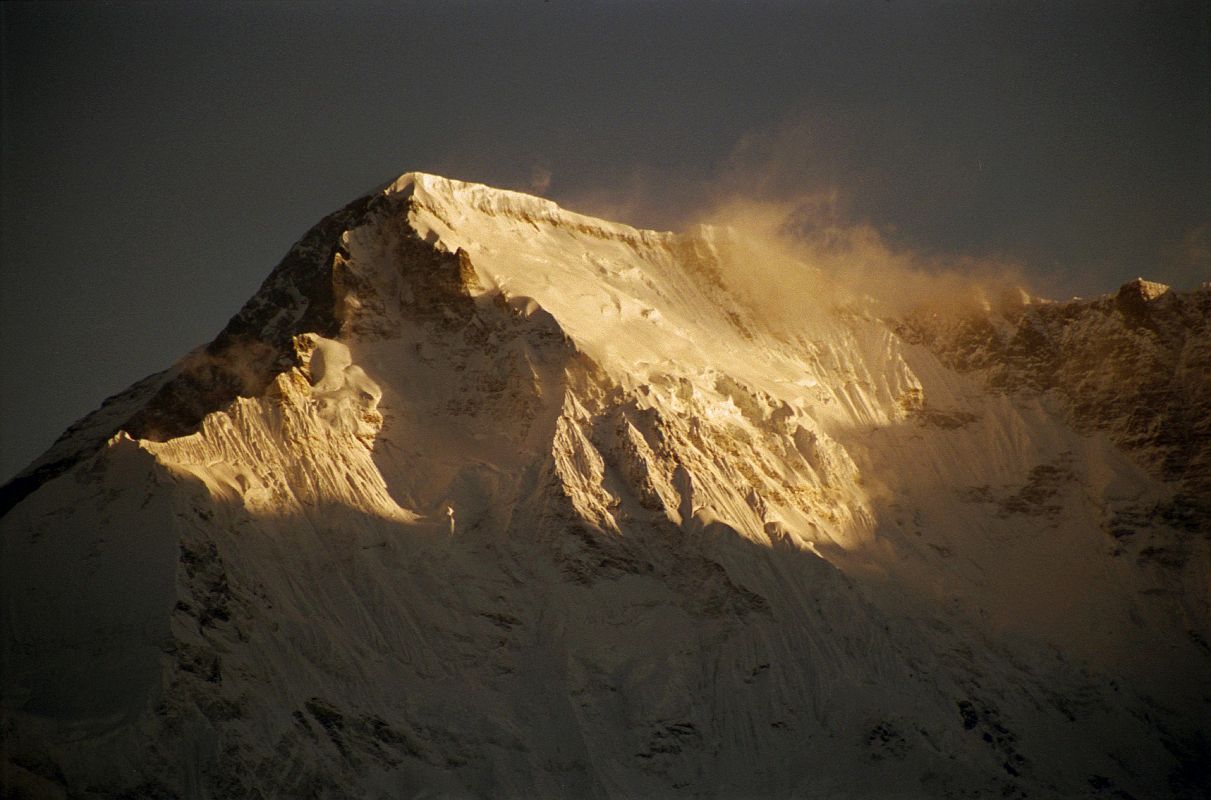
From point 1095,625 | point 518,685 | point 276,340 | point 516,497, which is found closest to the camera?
point 518,685

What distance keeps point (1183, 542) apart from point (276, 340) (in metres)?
80.0

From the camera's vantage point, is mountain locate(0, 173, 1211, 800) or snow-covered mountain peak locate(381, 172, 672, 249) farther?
snow-covered mountain peak locate(381, 172, 672, 249)

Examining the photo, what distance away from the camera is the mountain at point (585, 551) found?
134m

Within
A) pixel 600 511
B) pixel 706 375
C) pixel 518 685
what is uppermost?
pixel 706 375

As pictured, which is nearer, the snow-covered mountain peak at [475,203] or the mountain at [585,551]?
the mountain at [585,551]

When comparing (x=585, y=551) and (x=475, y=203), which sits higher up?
(x=475, y=203)

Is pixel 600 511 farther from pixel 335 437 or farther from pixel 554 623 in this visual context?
pixel 335 437

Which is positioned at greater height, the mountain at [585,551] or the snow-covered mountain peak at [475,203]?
the snow-covered mountain peak at [475,203]

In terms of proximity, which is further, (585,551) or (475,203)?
(475,203)

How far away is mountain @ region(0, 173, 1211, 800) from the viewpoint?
134 metres

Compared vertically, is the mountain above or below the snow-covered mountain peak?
below

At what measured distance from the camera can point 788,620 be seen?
5910 inches

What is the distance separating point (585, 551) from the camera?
150875 millimetres

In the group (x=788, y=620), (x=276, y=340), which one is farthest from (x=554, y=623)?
(x=276, y=340)
